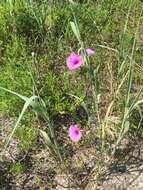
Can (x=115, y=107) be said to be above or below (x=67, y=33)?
below

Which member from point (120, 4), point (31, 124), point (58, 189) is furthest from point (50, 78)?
point (120, 4)

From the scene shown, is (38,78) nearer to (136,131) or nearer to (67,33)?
(67,33)

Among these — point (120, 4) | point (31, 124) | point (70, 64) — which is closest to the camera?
point (70, 64)

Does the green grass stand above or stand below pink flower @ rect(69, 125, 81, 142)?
above

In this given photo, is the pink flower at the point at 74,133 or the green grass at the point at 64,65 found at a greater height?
the green grass at the point at 64,65

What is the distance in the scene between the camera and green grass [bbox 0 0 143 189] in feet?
8.86

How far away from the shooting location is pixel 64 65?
3.10 metres

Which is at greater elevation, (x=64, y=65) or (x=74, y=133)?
(x=64, y=65)

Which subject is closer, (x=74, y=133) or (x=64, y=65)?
(x=74, y=133)

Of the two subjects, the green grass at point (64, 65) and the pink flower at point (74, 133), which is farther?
the green grass at point (64, 65)

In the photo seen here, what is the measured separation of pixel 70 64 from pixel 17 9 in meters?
0.99

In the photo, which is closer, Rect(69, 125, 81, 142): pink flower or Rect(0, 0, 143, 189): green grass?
Rect(69, 125, 81, 142): pink flower

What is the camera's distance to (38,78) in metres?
2.94

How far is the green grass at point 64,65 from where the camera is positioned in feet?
8.86
